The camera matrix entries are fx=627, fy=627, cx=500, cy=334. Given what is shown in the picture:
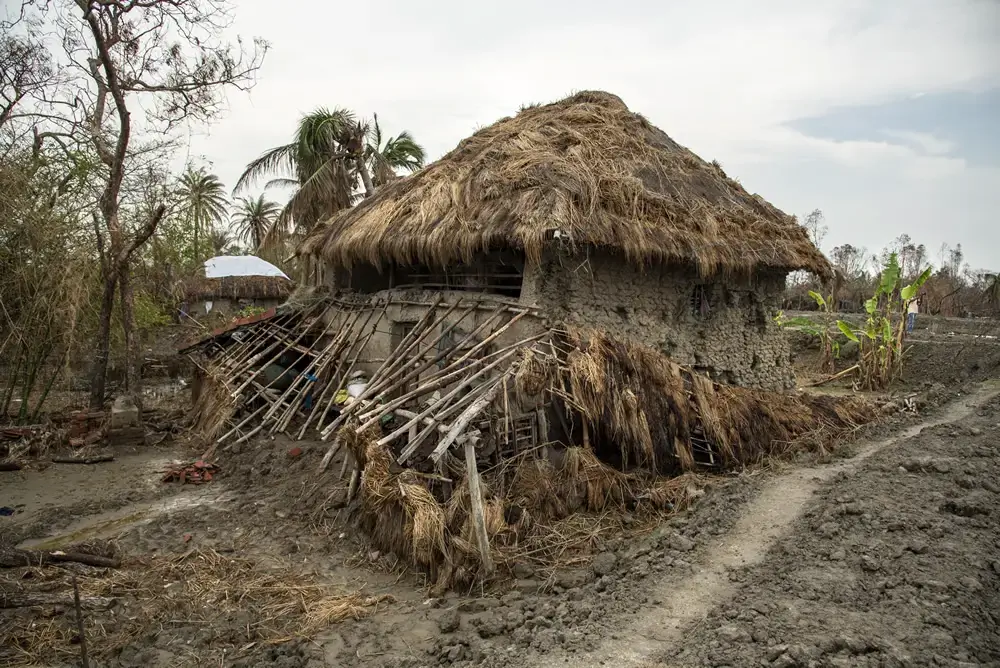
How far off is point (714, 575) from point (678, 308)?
15.6 feet

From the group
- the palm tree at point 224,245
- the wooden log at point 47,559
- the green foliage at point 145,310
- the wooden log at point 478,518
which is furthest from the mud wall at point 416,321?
the palm tree at point 224,245

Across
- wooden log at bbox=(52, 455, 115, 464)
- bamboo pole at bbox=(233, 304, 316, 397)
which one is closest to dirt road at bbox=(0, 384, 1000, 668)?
wooden log at bbox=(52, 455, 115, 464)

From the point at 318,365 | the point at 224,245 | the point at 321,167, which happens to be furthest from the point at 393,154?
the point at 224,245

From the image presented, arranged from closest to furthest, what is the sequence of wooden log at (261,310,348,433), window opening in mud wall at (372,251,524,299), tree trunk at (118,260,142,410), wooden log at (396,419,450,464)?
wooden log at (396,419,450,464) → window opening in mud wall at (372,251,524,299) → wooden log at (261,310,348,433) → tree trunk at (118,260,142,410)

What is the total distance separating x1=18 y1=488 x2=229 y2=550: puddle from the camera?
634cm

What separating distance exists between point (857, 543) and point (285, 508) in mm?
5521

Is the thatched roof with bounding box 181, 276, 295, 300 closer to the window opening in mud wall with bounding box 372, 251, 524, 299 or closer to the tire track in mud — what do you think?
the window opening in mud wall with bounding box 372, 251, 524, 299

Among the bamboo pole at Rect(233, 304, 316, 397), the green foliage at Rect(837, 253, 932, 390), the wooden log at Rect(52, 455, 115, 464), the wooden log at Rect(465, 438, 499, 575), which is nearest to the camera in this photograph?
the wooden log at Rect(465, 438, 499, 575)

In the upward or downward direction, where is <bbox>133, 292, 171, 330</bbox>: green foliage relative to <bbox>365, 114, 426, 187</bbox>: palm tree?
downward

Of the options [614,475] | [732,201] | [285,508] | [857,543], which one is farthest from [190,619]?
[732,201]

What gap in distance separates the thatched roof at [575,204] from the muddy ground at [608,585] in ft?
10.5

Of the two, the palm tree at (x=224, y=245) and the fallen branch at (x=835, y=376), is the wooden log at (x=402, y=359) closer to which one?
the fallen branch at (x=835, y=376)

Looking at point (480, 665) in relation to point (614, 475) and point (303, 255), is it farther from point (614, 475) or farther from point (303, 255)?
point (303, 255)

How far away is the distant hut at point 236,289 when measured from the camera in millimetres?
20656
